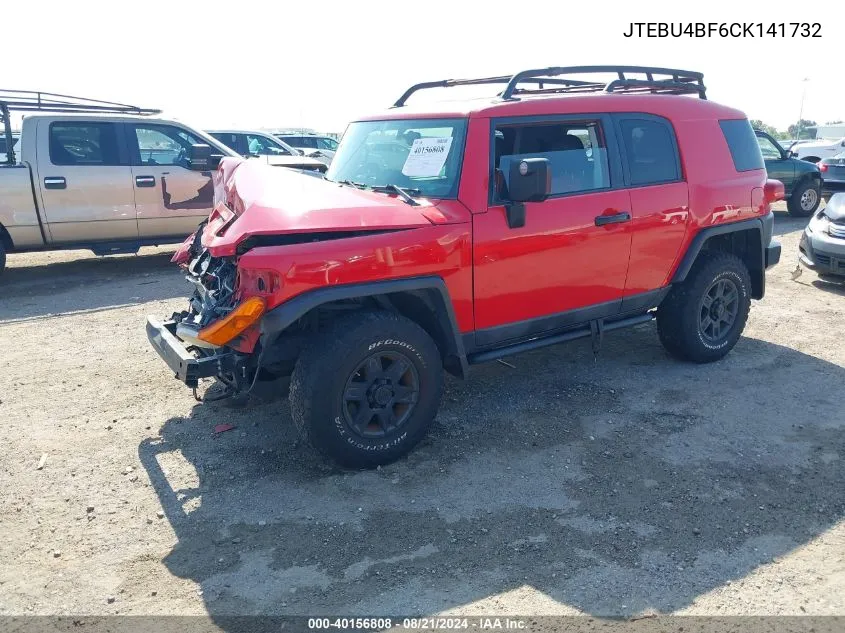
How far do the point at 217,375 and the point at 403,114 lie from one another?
216cm

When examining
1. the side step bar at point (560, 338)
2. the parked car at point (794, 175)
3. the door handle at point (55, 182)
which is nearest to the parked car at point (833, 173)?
the parked car at point (794, 175)

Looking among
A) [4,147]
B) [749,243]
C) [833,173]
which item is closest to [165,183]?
[4,147]

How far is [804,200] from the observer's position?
1338cm

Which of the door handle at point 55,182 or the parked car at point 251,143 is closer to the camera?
the door handle at point 55,182

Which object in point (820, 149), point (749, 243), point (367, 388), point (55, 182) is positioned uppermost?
point (55, 182)

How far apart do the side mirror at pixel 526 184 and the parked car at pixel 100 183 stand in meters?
5.18

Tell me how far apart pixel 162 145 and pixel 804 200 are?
39.4 ft

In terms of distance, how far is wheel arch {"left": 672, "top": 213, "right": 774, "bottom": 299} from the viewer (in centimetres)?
526

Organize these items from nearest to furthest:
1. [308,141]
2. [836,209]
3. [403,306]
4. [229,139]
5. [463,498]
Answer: [463,498] < [403,306] < [836,209] < [229,139] < [308,141]

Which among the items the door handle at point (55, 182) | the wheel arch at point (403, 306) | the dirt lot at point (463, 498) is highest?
the door handle at point (55, 182)

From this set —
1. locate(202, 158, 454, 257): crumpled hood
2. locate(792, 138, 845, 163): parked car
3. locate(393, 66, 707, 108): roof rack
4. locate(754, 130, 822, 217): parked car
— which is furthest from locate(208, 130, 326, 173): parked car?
locate(792, 138, 845, 163): parked car

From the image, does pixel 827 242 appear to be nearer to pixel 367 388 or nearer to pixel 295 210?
pixel 367 388

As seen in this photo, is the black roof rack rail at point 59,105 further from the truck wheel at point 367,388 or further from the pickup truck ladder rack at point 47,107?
the truck wheel at point 367,388

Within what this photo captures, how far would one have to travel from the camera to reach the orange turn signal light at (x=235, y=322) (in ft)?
11.2
